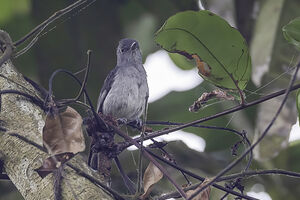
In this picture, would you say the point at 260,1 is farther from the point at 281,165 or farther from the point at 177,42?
the point at 177,42

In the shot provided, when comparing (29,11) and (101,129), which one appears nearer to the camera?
(101,129)

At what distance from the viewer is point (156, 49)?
14.4 ft

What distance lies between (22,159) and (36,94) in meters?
0.37

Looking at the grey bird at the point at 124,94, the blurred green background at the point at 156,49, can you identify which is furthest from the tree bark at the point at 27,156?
the grey bird at the point at 124,94

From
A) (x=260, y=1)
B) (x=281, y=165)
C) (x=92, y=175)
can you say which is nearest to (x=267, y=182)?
(x=281, y=165)

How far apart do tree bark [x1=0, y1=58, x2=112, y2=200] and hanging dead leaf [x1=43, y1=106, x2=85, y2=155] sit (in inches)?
5.7

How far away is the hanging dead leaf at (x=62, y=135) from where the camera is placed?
1.75 m

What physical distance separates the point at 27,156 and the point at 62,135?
0.30 m

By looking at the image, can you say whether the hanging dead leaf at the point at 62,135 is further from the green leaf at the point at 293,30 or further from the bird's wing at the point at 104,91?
the bird's wing at the point at 104,91

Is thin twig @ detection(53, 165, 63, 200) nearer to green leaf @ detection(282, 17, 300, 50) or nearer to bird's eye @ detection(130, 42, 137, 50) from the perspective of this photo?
green leaf @ detection(282, 17, 300, 50)

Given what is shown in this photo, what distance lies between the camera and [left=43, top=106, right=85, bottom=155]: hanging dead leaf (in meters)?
1.75

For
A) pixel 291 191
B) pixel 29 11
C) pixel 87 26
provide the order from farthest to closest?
pixel 87 26 → pixel 29 11 → pixel 291 191

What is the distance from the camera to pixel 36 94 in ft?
7.52

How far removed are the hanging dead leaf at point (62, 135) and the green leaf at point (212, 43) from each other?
0.53 meters
